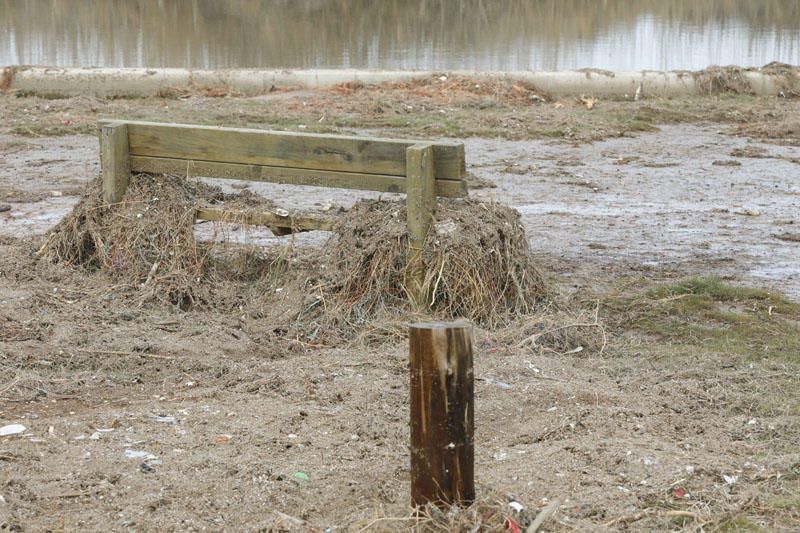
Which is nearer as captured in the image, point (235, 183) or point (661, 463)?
point (661, 463)

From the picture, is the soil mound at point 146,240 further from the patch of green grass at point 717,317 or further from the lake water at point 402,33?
the lake water at point 402,33

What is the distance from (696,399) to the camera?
5.71 m

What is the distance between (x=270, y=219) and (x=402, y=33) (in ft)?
69.1

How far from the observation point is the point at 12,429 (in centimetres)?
520

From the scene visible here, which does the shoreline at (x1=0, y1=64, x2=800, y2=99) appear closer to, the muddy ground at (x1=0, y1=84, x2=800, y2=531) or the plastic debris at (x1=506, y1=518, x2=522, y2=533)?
the muddy ground at (x1=0, y1=84, x2=800, y2=531)

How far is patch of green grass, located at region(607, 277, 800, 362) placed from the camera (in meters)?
6.84

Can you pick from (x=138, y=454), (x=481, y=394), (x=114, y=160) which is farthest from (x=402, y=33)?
(x=138, y=454)

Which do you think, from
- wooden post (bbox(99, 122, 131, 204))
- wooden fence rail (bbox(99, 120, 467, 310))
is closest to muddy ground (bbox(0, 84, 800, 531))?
wooden post (bbox(99, 122, 131, 204))

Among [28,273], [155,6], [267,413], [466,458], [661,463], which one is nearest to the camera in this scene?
[466,458]

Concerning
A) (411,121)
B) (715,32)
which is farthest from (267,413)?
(715,32)

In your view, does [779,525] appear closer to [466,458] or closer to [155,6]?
[466,458]

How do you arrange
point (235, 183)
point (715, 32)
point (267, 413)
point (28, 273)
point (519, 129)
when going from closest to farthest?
point (267, 413)
point (28, 273)
point (235, 183)
point (519, 129)
point (715, 32)

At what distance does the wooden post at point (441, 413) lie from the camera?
3.97 metres

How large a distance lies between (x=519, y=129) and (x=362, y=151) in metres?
7.47
